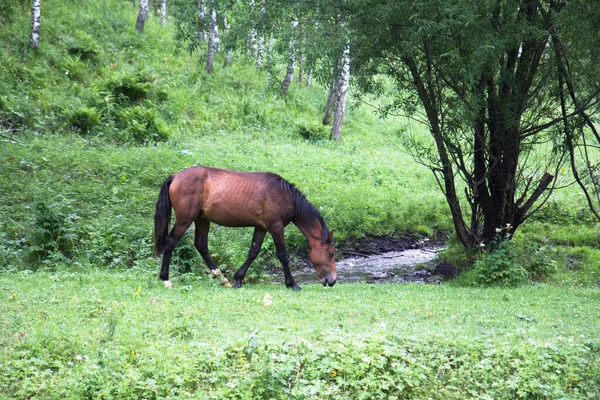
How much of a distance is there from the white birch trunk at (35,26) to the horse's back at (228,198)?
54.1 ft

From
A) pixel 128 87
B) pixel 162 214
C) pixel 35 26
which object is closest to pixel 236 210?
pixel 162 214

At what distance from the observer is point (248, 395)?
20.6 feet

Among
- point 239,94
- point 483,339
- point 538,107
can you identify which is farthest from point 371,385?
point 239,94

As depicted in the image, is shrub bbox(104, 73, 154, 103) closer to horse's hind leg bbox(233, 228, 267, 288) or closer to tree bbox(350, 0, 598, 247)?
tree bbox(350, 0, 598, 247)

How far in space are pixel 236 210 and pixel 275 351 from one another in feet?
16.1

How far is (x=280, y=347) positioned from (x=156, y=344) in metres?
1.33

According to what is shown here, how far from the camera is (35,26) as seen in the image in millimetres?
24391

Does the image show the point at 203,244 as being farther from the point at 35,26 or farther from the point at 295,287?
the point at 35,26

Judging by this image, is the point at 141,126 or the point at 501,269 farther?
the point at 141,126

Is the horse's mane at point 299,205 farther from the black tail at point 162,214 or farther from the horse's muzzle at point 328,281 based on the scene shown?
the black tail at point 162,214

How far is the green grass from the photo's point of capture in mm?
6363

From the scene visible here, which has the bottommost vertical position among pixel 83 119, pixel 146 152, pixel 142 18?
pixel 146 152

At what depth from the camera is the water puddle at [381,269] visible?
14.6 meters

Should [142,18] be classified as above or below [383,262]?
above
